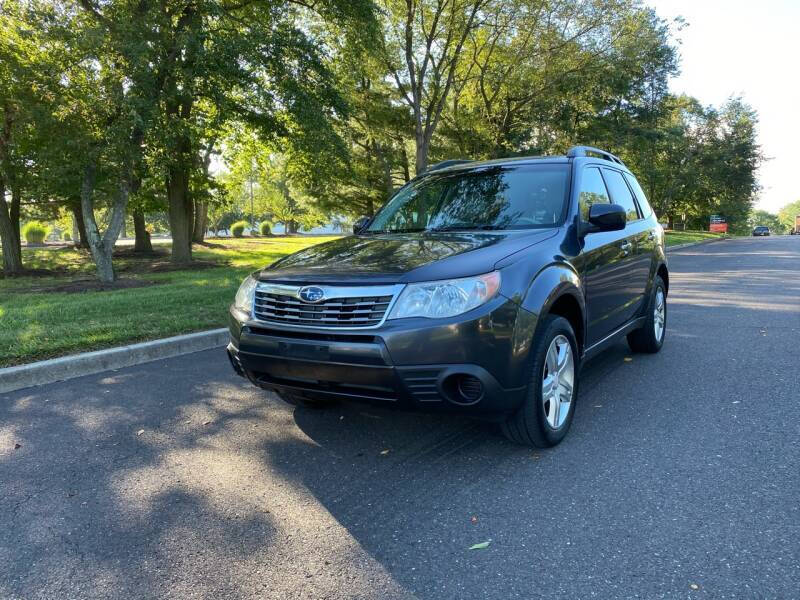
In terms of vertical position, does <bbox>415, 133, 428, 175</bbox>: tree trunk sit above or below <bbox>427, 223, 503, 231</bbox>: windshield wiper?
above

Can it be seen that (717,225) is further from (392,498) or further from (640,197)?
(392,498)

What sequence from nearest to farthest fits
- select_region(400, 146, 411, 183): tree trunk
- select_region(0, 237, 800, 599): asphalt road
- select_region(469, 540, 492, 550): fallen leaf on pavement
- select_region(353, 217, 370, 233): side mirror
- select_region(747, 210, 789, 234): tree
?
select_region(0, 237, 800, 599): asphalt road → select_region(469, 540, 492, 550): fallen leaf on pavement → select_region(353, 217, 370, 233): side mirror → select_region(400, 146, 411, 183): tree trunk → select_region(747, 210, 789, 234): tree

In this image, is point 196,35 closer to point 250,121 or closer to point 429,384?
point 250,121

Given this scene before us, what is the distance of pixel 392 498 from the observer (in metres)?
2.97

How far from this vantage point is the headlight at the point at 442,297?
2938mm

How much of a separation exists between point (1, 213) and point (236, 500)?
1541 centimetres

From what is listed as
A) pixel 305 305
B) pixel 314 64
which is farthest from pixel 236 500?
pixel 314 64

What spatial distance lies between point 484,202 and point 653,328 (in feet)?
8.66

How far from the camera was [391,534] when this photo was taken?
8.63 feet

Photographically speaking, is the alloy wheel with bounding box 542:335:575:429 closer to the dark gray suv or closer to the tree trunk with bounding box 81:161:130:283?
the dark gray suv

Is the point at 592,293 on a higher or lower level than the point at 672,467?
higher

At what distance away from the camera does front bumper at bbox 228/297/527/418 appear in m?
2.90

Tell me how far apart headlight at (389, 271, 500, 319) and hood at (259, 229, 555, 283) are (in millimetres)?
43

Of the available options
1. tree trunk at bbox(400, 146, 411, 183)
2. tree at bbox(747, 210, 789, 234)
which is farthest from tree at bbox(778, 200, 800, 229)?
tree trunk at bbox(400, 146, 411, 183)
